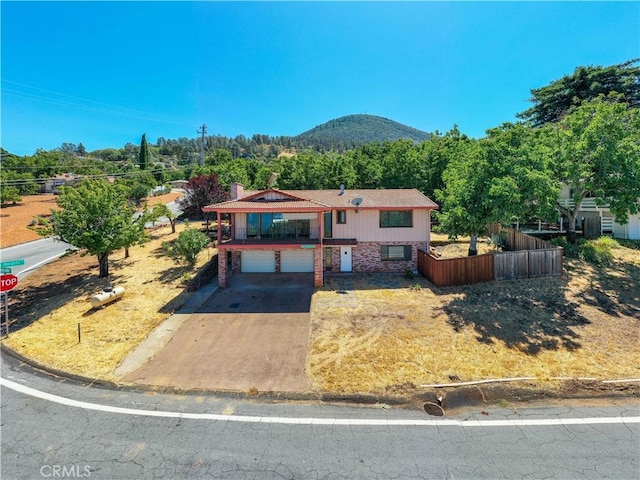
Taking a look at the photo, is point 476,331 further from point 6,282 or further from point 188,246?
point 6,282

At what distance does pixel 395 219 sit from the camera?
2053 cm

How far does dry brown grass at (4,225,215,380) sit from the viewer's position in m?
11.4

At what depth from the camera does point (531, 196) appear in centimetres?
1633

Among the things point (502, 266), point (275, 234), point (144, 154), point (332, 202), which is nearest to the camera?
point (502, 266)

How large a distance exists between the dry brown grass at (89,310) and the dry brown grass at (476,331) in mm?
7621

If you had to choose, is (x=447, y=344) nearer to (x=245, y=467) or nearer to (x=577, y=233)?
(x=245, y=467)

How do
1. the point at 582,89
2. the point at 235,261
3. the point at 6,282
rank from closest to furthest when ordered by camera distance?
1. the point at 6,282
2. the point at 235,261
3. the point at 582,89

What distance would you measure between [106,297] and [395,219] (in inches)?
673

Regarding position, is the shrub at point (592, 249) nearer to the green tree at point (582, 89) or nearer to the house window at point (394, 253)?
the house window at point (394, 253)

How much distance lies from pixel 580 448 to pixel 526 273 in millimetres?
12301

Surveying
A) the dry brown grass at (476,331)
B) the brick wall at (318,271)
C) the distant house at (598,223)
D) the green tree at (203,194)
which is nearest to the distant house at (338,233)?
the brick wall at (318,271)

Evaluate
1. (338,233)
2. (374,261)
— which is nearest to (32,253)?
(338,233)

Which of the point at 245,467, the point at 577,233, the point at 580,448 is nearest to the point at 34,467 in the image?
the point at 245,467

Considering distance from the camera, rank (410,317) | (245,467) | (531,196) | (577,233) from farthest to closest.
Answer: (577,233) → (531,196) → (410,317) → (245,467)
